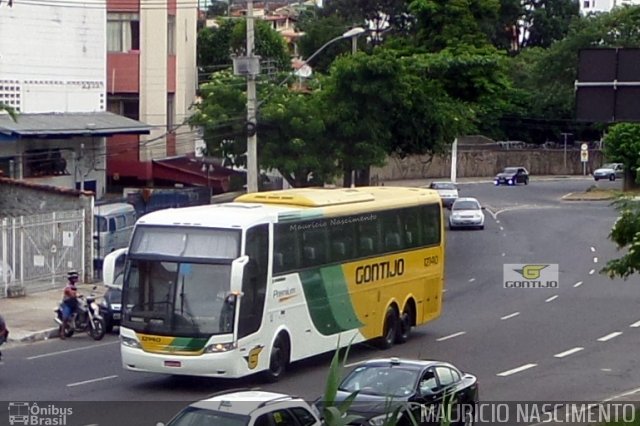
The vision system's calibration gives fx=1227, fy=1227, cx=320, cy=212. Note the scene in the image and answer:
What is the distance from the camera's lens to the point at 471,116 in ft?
172

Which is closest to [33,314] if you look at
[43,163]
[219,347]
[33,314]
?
[33,314]

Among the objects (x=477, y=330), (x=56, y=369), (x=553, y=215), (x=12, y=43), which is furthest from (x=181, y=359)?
(x=553, y=215)

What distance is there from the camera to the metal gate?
104 ft

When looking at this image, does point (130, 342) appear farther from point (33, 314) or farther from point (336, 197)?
point (33, 314)

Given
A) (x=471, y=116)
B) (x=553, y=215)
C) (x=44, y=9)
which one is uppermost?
(x=44, y=9)

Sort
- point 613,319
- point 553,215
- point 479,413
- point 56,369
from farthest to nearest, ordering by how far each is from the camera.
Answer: point 553,215 < point 613,319 < point 56,369 < point 479,413

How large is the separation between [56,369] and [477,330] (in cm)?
1018

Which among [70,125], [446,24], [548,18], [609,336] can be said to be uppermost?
[548,18]

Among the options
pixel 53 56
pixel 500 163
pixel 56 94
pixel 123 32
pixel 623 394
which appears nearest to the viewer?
pixel 623 394

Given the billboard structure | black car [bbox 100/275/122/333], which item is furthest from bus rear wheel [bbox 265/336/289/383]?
the billboard structure

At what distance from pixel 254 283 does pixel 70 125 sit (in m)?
25.9

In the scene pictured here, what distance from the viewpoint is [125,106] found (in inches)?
2055

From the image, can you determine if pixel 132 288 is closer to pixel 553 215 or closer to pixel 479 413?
pixel 479 413

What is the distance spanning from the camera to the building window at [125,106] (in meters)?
51.8
